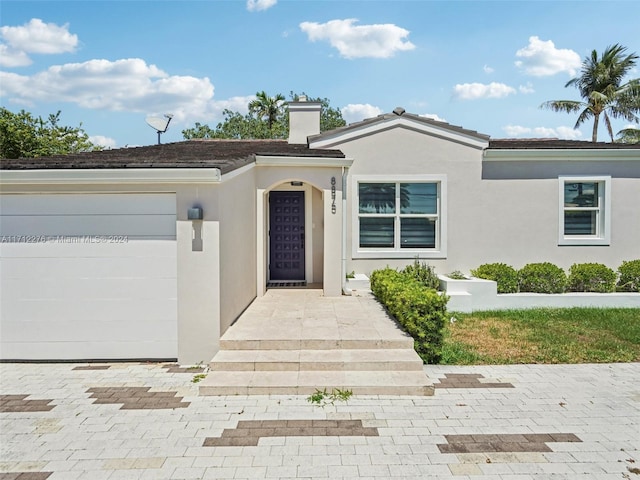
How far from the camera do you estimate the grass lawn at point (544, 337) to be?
23.9ft

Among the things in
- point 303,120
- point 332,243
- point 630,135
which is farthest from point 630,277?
point 630,135

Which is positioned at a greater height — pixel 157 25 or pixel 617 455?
pixel 157 25

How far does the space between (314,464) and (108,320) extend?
4.60 m

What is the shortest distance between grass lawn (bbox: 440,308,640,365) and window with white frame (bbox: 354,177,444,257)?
2.62m

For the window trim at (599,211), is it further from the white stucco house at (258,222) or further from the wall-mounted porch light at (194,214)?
the wall-mounted porch light at (194,214)

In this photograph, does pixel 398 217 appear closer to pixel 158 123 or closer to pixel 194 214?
pixel 194 214

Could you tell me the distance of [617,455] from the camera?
427cm

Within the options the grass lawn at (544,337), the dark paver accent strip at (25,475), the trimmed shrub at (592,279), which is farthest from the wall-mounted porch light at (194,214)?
the trimmed shrub at (592,279)

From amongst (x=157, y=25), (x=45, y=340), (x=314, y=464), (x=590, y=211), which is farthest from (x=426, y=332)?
(x=157, y=25)

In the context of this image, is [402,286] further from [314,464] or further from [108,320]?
[108,320]

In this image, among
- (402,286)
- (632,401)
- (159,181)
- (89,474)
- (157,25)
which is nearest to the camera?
(89,474)

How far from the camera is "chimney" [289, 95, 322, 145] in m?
14.2

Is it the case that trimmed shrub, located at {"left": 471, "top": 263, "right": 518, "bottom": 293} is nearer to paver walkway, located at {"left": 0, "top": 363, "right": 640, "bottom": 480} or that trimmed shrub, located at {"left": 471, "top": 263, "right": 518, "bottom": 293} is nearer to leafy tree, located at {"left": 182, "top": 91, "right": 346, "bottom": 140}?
paver walkway, located at {"left": 0, "top": 363, "right": 640, "bottom": 480}

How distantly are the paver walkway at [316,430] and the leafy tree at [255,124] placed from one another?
36.4 meters
